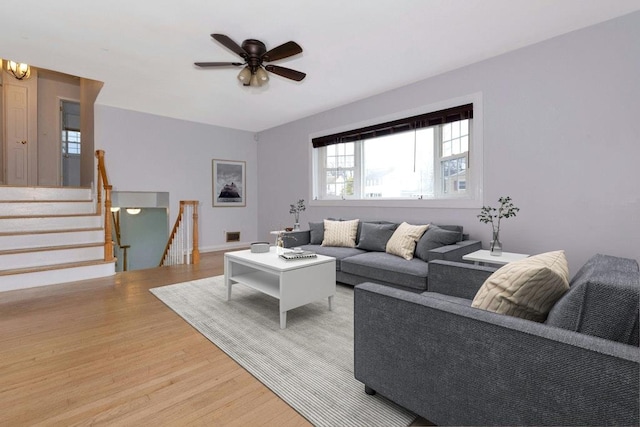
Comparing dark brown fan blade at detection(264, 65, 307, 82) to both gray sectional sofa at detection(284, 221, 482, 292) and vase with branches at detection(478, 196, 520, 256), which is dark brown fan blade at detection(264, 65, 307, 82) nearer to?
gray sectional sofa at detection(284, 221, 482, 292)

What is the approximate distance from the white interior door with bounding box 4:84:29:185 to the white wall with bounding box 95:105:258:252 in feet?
7.94

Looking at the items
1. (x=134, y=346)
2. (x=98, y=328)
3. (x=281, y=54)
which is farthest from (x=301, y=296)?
(x=281, y=54)

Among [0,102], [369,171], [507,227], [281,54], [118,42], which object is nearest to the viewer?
[281,54]

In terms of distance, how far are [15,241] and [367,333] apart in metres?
4.95

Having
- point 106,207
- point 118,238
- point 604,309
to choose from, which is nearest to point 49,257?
point 106,207

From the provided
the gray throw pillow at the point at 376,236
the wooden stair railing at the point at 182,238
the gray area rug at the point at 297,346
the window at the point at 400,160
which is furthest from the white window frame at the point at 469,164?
the wooden stair railing at the point at 182,238

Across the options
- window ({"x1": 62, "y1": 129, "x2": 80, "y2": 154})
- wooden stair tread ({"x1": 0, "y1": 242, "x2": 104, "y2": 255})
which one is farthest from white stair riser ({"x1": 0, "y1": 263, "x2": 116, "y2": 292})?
window ({"x1": 62, "y1": 129, "x2": 80, "y2": 154})

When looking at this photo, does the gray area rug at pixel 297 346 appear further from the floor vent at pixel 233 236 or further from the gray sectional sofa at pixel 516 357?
the floor vent at pixel 233 236

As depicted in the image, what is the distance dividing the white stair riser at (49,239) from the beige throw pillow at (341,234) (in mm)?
3479

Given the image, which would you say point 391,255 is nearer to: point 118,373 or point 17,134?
point 118,373

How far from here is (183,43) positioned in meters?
3.09

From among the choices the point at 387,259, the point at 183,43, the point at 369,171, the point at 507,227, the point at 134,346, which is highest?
the point at 183,43

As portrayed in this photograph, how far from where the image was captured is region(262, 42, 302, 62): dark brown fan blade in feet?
8.64

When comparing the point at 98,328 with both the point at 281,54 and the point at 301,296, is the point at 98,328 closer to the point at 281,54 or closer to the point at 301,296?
the point at 301,296
